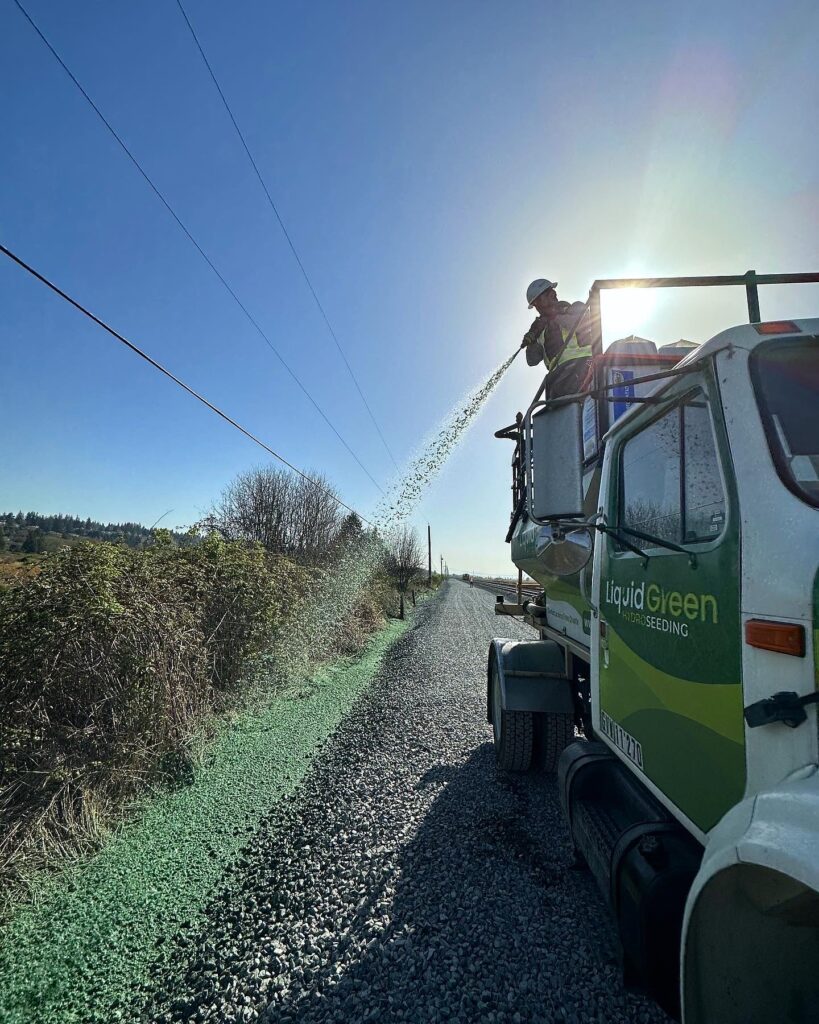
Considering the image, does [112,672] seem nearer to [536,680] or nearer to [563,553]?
[536,680]

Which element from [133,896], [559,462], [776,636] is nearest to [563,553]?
[559,462]

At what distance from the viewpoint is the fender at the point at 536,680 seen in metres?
3.98

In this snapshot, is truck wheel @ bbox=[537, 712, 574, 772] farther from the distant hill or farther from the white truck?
the distant hill

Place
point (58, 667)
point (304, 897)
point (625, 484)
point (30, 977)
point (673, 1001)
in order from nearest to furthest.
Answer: point (673, 1001)
point (30, 977)
point (625, 484)
point (304, 897)
point (58, 667)

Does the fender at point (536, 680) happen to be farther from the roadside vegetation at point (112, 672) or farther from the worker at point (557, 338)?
the roadside vegetation at point (112, 672)

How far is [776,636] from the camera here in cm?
134

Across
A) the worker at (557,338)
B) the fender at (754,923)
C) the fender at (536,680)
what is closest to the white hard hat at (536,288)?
the worker at (557,338)

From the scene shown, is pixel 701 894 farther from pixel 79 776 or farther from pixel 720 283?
pixel 79 776

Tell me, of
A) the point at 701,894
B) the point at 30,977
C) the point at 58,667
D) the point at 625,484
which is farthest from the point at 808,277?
the point at 58,667

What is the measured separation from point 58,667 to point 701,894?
A: 15.4ft

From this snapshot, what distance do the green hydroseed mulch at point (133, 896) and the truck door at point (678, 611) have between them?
2808mm

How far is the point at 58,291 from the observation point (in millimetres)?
4371

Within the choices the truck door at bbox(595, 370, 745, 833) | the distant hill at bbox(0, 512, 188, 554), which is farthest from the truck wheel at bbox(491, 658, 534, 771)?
the distant hill at bbox(0, 512, 188, 554)

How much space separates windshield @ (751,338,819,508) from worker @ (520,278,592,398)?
195 cm
